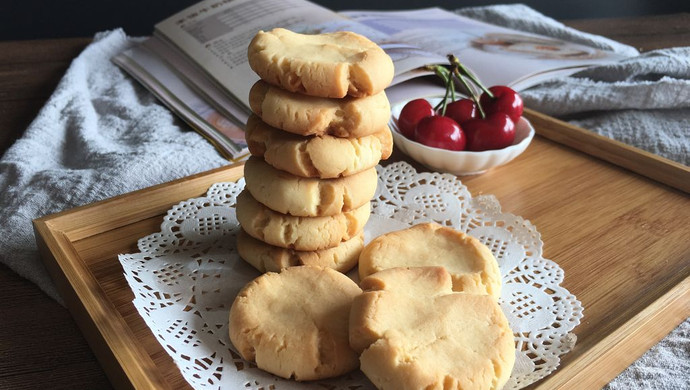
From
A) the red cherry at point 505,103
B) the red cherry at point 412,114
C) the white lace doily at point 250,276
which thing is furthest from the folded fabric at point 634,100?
the white lace doily at point 250,276

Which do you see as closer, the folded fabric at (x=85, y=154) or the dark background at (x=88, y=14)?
the folded fabric at (x=85, y=154)

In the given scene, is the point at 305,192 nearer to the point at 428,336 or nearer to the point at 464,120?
the point at 428,336

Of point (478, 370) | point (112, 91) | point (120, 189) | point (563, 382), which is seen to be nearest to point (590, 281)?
point (563, 382)

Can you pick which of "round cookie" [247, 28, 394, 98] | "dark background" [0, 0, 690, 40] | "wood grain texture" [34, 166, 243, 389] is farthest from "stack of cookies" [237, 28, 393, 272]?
"dark background" [0, 0, 690, 40]

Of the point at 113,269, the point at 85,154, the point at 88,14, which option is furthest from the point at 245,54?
the point at 88,14

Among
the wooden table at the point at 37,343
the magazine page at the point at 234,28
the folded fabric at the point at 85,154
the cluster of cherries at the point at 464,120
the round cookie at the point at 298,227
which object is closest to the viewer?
the wooden table at the point at 37,343

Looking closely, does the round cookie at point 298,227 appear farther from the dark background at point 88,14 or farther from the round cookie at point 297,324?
the dark background at point 88,14

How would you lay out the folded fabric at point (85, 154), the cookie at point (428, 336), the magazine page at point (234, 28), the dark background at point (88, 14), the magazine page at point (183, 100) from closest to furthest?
the cookie at point (428, 336)
the folded fabric at point (85, 154)
the magazine page at point (183, 100)
the magazine page at point (234, 28)
the dark background at point (88, 14)

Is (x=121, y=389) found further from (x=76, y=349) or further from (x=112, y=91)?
(x=112, y=91)
